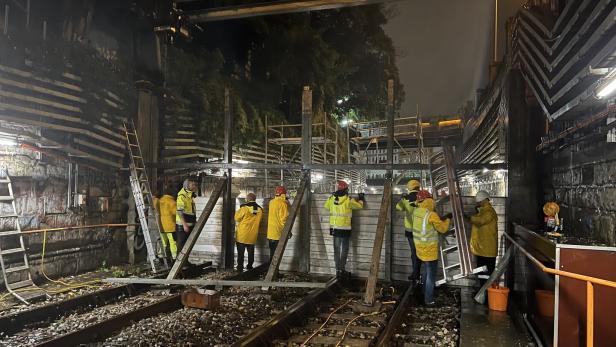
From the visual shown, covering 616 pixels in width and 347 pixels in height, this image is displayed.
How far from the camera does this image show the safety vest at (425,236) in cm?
711

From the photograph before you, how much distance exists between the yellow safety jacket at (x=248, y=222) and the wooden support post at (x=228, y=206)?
688 millimetres

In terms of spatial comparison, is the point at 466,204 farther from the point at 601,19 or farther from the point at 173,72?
the point at 173,72

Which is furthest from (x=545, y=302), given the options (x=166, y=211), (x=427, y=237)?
(x=166, y=211)

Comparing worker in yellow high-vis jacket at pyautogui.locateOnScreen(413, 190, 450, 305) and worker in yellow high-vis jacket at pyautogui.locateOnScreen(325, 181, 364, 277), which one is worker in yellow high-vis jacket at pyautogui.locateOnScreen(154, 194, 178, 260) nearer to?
worker in yellow high-vis jacket at pyautogui.locateOnScreen(325, 181, 364, 277)

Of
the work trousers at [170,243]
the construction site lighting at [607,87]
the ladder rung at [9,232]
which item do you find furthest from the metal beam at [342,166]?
the construction site lighting at [607,87]

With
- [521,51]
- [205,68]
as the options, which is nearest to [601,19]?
[521,51]

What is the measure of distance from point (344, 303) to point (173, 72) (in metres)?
9.13

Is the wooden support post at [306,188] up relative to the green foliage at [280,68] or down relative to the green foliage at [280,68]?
down

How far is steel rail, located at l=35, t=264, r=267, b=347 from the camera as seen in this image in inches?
198

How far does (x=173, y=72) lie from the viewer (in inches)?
501

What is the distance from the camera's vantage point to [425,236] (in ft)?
Answer: 23.5

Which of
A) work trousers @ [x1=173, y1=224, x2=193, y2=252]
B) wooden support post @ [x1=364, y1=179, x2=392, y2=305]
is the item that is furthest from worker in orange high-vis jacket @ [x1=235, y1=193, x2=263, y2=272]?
wooden support post @ [x1=364, y1=179, x2=392, y2=305]

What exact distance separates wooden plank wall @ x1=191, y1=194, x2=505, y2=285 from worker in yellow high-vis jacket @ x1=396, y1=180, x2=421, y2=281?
41 centimetres

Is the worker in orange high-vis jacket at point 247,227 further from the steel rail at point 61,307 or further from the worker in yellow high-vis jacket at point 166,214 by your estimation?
the steel rail at point 61,307
